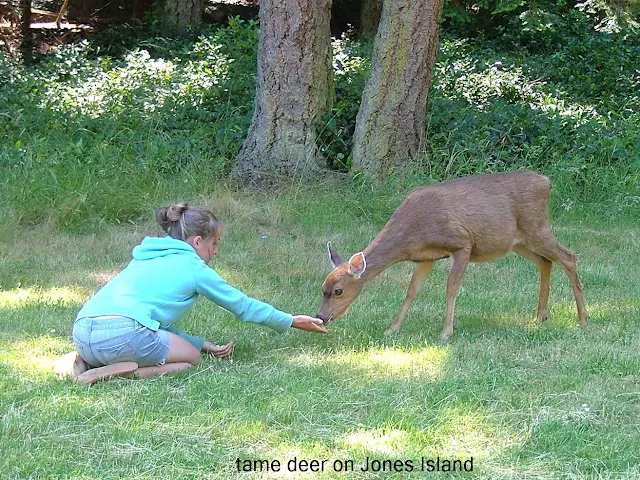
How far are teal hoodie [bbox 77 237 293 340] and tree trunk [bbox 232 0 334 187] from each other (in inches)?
238

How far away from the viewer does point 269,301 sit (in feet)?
25.8

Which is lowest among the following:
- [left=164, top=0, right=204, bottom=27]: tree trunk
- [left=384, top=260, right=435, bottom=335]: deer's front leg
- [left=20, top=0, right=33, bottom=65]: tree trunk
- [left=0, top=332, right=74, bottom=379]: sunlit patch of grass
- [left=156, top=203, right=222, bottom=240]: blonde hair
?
[left=0, top=332, right=74, bottom=379]: sunlit patch of grass

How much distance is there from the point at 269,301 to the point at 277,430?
317cm

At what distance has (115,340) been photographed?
550 cm

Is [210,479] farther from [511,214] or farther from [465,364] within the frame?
[511,214]

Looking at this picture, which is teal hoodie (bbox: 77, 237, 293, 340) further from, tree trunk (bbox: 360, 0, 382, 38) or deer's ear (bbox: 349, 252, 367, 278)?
tree trunk (bbox: 360, 0, 382, 38)

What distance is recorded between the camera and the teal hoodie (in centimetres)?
562

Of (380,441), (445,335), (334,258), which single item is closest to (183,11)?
(334,258)

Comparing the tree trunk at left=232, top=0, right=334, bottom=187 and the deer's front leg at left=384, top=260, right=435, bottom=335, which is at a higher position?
the tree trunk at left=232, top=0, right=334, bottom=187

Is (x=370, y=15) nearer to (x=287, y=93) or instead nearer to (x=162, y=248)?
(x=287, y=93)

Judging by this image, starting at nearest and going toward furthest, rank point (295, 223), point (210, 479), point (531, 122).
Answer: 1. point (210, 479)
2. point (295, 223)
3. point (531, 122)

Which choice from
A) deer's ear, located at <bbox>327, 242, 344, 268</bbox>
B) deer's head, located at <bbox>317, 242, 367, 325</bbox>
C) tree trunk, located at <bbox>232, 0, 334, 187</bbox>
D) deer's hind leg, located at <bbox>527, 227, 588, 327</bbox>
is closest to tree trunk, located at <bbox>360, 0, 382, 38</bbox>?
tree trunk, located at <bbox>232, 0, 334, 187</bbox>

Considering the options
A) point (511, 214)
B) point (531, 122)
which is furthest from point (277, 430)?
point (531, 122)

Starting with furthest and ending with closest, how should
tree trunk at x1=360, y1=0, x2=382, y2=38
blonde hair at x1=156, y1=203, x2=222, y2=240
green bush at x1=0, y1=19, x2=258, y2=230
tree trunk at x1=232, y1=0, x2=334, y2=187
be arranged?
tree trunk at x1=360, y1=0, x2=382, y2=38 → tree trunk at x1=232, y1=0, x2=334, y2=187 → green bush at x1=0, y1=19, x2=258, y2=230 → blonde hair at x1=156, y1=203, x2=222, y2=240
